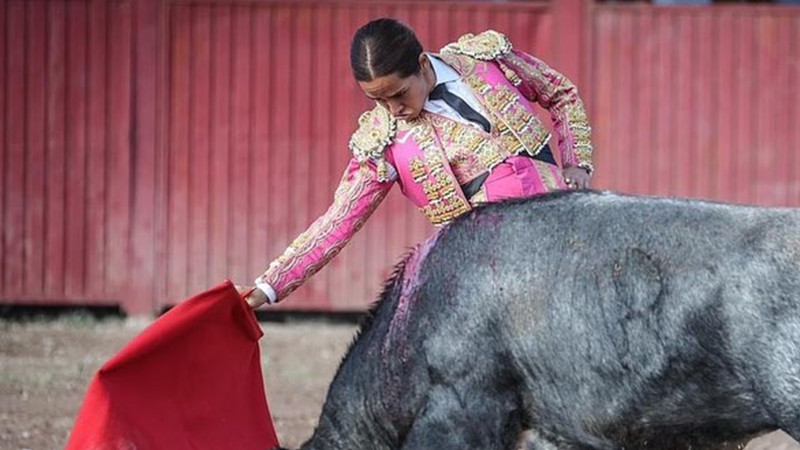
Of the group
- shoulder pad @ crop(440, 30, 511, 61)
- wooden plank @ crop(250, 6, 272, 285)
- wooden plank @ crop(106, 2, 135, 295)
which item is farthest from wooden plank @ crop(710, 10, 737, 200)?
shoulder pad @ crop(440, 30, 511, 61)

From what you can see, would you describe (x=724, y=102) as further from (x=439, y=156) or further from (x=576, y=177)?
(x=439, y=156)

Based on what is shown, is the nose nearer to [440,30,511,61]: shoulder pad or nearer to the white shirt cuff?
[440,30,511,61]: shoulder pad

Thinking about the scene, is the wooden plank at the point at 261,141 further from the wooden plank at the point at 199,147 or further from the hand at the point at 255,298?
the hand at the point at 255,298

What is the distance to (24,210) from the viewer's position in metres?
11.0

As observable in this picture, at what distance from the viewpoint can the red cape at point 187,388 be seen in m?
4.64

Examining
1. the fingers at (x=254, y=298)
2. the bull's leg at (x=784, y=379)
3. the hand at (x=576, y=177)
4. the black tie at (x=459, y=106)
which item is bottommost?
the fingers at (x=254, y=298)

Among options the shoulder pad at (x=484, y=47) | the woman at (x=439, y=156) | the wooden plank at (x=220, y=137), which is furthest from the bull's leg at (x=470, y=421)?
the wooden plank at (x=220, y=137)

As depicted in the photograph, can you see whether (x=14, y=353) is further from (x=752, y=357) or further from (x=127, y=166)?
(x=752, y=357)

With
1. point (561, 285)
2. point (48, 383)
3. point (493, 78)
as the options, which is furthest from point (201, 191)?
point (561, 285)

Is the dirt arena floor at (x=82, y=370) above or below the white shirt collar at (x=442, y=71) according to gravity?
below

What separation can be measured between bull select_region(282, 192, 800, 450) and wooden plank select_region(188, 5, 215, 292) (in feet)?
20.9

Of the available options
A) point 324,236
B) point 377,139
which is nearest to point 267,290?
point 324,236

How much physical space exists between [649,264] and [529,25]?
6837 millimetres

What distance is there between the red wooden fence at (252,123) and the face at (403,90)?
19.8ft
